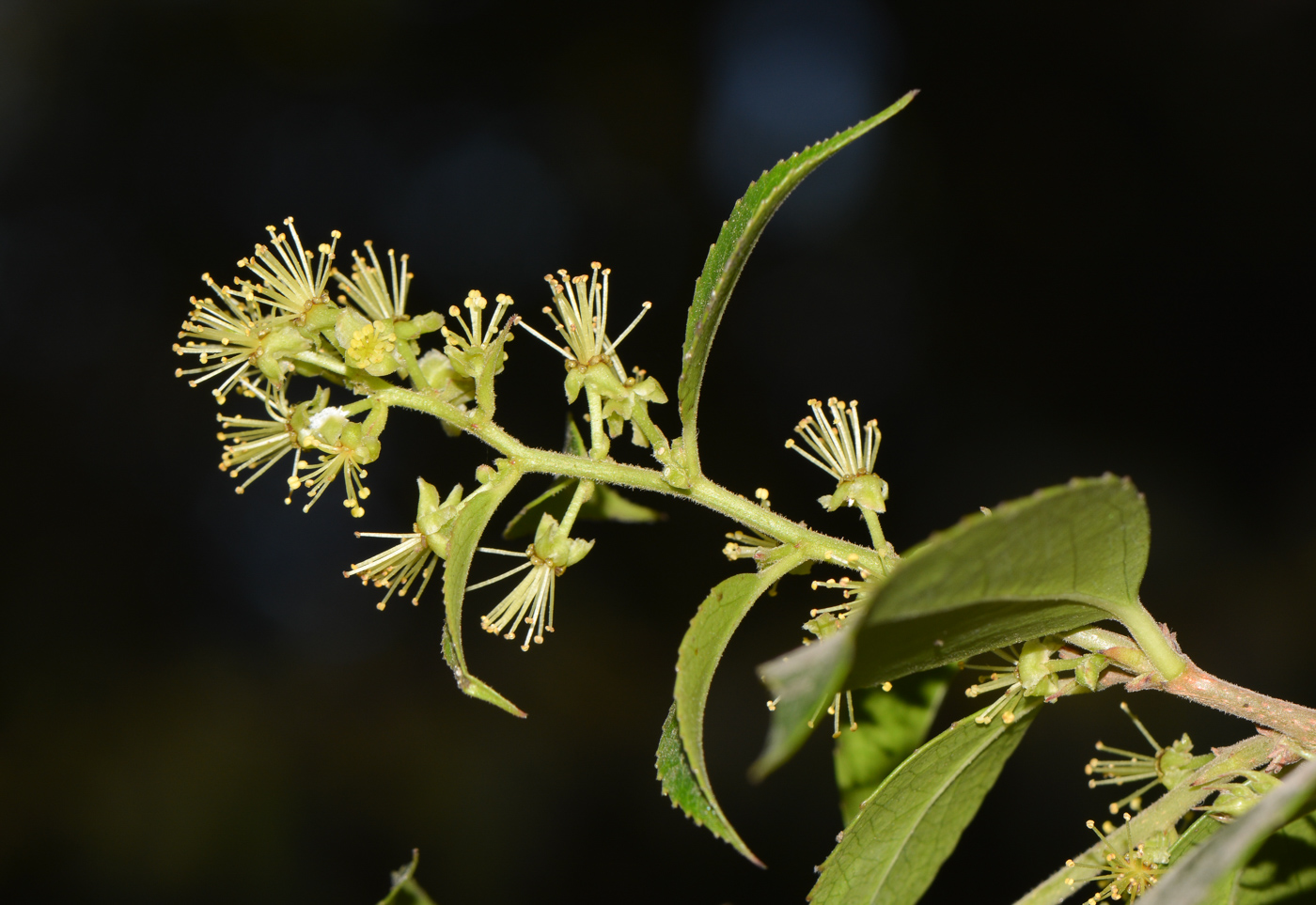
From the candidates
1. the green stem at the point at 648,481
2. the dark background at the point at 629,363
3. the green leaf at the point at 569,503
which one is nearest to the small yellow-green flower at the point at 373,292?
the green stem at the point at 648,481

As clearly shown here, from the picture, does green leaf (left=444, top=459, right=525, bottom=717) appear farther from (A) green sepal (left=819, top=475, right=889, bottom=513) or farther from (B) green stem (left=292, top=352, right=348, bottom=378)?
(A) green sepal (left=819, top=475, right=889, bottom=513)

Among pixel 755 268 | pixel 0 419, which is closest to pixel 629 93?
pixel 755 268

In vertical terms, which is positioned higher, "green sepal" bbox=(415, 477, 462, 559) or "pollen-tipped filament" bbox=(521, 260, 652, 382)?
"pollen-tipped filament" bbox=(521, 260, 652, 382)

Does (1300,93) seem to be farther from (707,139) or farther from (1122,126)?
(707,139)

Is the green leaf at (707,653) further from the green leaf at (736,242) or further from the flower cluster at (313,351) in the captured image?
the flower cluster at (313,351)

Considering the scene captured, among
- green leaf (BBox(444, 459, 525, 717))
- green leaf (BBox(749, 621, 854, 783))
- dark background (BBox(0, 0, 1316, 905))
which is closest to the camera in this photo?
green leaf (BBox(749, 621, 854, 783))

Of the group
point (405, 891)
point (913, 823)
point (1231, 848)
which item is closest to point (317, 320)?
point (405, 891)

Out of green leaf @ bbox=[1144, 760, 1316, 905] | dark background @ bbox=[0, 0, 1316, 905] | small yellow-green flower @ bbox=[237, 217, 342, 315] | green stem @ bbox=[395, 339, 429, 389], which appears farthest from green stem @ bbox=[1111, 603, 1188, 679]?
dark background @ bbox=[0, 0, 1316, 905]
